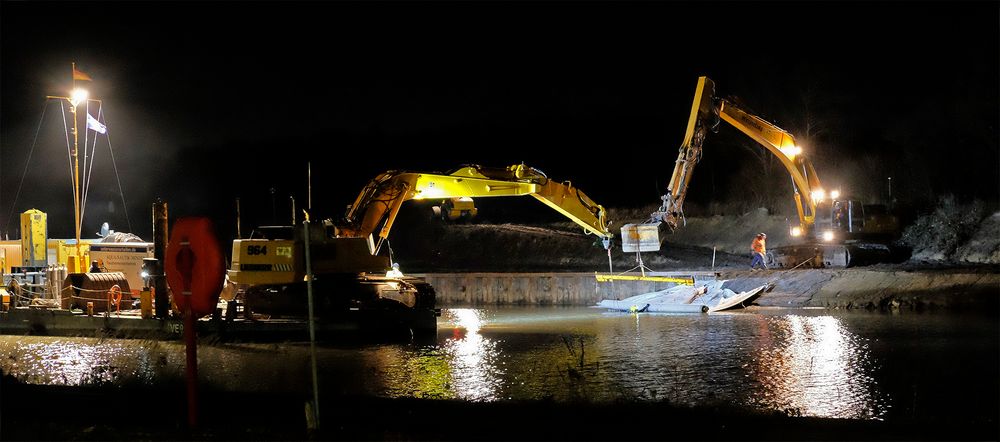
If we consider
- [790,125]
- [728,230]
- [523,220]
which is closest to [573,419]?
[728,230]

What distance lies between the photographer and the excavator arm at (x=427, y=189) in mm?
22469

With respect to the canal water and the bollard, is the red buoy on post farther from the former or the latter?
the bollard

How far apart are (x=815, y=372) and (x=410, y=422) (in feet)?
29.8

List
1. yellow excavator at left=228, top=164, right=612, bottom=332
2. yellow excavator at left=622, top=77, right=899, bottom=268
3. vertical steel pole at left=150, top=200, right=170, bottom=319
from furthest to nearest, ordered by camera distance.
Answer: yellow excavator at left=622, top=77, right=899, bottom=268, vertical steel pole at left=150, top=200, right=170, bottom=319, yellow excavator at left=228, top=164, right=612, bottom=332

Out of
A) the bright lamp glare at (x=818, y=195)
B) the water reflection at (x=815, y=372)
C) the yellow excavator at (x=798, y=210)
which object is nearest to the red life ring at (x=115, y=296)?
the yellow excavator at (x=798, y=210)

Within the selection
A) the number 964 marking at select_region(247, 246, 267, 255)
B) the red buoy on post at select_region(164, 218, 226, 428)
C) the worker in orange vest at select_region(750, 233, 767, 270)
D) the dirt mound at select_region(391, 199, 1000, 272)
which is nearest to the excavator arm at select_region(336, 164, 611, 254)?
the number 964 marking at select_region(247, 246, 267, 255)

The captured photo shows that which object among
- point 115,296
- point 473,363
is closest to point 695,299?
point 473,363

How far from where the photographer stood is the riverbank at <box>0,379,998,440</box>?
8383 millimetres

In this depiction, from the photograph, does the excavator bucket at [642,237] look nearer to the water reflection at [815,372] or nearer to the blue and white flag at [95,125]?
the water reflection at [815,372]

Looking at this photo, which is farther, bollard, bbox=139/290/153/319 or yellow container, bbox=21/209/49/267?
yellow container, bbox=21/209/49/267

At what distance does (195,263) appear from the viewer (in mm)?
8758

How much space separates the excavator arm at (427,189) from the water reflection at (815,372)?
729cm

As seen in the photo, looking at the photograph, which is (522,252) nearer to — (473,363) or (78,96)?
(78,96)

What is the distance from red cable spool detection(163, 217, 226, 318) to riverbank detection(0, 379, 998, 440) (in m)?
1.39
